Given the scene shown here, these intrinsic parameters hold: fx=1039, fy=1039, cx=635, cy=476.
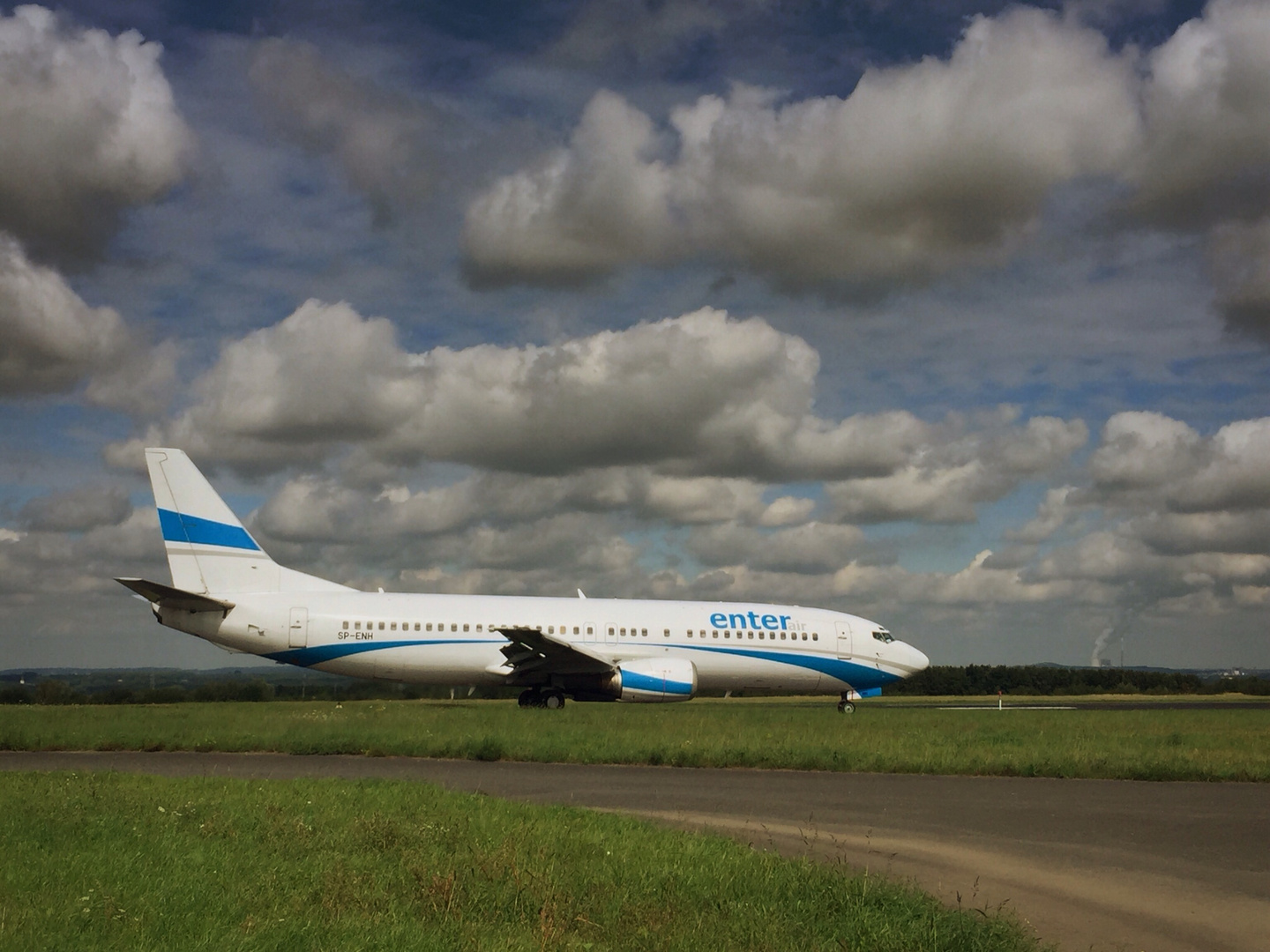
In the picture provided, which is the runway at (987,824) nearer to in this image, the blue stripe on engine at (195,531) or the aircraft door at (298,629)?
the aircraft door at (298,629)

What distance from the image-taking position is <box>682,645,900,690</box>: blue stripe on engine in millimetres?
35375

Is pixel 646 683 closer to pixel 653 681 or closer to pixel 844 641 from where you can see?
pixel 653 681

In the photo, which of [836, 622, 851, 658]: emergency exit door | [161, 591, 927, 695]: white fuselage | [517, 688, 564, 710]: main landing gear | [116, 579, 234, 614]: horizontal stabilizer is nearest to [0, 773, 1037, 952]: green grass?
[116, 579, 234, 614]: horizontal stabilizer

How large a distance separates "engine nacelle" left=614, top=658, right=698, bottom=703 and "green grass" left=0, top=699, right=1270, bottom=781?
118 inches

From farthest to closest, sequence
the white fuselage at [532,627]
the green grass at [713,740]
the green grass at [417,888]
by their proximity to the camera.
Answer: the white fuselage at [532,627]
the green grass at [713,740]
the green grass at [417,888]

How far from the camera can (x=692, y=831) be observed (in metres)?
11.0

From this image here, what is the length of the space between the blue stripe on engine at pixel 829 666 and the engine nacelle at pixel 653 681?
2777 mm

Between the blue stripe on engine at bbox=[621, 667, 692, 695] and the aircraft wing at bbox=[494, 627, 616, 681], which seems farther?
the blue stripe on engine at bbox=[621, 667, 692, 695]

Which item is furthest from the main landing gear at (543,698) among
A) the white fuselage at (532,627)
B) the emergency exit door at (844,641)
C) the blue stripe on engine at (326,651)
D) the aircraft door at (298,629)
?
the emergency exit door at (844,641)

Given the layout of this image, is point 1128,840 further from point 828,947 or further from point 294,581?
point 294,581

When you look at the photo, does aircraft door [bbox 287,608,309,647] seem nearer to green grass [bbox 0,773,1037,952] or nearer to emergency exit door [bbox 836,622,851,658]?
emergency exit door [bbox 836,622,851,658]

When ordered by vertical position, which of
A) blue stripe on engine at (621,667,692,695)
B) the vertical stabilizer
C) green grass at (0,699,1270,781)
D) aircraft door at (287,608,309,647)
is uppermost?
the vertical stabilizer

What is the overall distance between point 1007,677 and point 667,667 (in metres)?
57.1

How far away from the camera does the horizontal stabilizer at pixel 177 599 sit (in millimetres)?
29734
